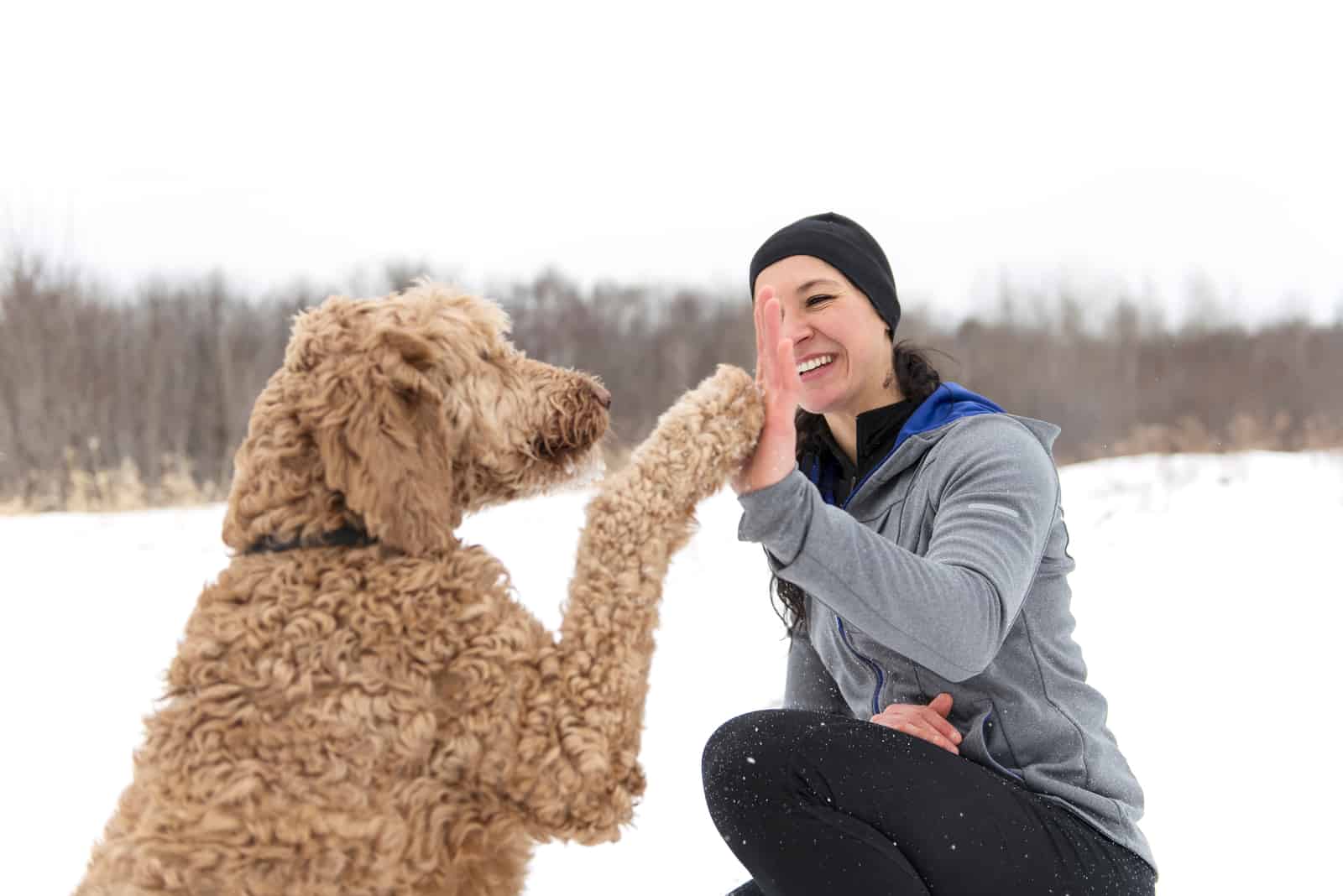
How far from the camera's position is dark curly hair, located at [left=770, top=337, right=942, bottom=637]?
2.84 meters

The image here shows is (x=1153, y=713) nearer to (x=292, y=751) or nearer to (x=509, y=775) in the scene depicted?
(x=509, y=775)

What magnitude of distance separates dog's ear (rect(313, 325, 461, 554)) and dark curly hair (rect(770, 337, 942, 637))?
3.99ft

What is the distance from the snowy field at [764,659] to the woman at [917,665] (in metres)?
0.51

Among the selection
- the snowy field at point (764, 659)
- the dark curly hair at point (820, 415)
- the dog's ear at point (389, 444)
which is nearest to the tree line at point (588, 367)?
the snowy field at point (764, 659)

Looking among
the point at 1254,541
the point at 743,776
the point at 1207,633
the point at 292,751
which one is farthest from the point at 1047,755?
the point at 1254,541

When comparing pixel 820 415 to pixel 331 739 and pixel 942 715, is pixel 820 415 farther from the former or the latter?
pixel 331 739

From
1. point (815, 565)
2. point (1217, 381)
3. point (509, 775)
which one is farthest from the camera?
point (1217, 381)

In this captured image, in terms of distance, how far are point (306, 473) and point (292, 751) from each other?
0.53 meters

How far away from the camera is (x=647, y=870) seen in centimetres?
399

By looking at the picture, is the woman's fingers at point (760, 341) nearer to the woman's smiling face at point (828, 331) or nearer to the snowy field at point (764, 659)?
the woman's smiling face at point (828, 331)

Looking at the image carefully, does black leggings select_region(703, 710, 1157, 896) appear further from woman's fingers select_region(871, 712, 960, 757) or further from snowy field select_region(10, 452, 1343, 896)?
snowy field select_region(10, 452, 1343, 896)

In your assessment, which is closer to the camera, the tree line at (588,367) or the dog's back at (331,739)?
the dog's back at (331,739)

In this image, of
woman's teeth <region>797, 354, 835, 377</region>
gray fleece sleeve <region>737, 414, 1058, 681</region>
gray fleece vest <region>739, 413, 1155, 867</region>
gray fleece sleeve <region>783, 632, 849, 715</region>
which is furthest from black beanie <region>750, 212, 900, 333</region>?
gray fleece sleeve <region>783, 632, 849, 715</region>

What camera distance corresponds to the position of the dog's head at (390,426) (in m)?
1.93
